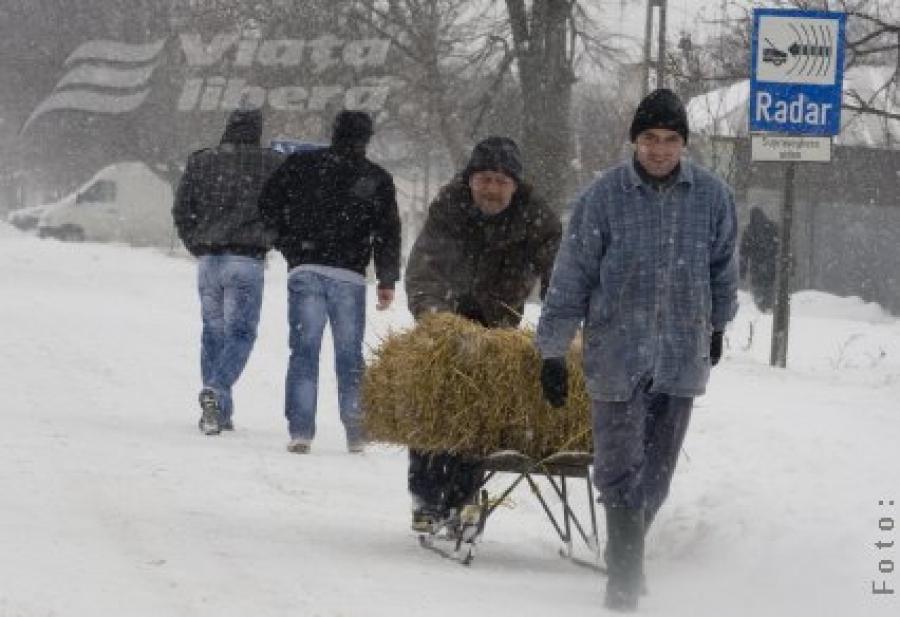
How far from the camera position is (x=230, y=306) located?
11.6 metres

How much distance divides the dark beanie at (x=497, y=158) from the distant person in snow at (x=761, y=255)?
A: 20.8 m

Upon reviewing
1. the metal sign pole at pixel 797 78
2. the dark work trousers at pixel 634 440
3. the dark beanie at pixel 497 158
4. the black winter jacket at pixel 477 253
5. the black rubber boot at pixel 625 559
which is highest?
the metal sign pole at pixel 797 78

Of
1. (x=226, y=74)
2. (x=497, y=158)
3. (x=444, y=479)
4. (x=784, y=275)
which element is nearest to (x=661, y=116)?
(x=497, y=158)

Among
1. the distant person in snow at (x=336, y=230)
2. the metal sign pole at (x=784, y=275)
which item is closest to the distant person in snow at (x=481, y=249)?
the distant person in snow at (x=336, y=230)

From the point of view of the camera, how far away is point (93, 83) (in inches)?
2138

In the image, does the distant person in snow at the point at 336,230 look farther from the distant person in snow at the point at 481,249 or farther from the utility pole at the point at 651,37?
the utility pole at the point at 651,37

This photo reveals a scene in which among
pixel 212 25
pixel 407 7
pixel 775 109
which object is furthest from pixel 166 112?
pixel 775 109

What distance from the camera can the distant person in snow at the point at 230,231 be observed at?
11.5m

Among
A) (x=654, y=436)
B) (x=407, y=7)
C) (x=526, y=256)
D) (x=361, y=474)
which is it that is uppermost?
(x=407, y=7)

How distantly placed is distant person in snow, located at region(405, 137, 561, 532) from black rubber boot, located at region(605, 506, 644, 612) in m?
1.63

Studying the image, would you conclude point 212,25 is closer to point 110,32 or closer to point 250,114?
point 110,32

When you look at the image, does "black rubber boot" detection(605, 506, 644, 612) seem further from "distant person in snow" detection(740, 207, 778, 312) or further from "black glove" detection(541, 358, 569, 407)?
"distant person in snow" detection(740, 207, 778, 312)

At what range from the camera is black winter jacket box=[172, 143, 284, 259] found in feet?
37.8

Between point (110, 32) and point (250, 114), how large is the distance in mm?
41300
